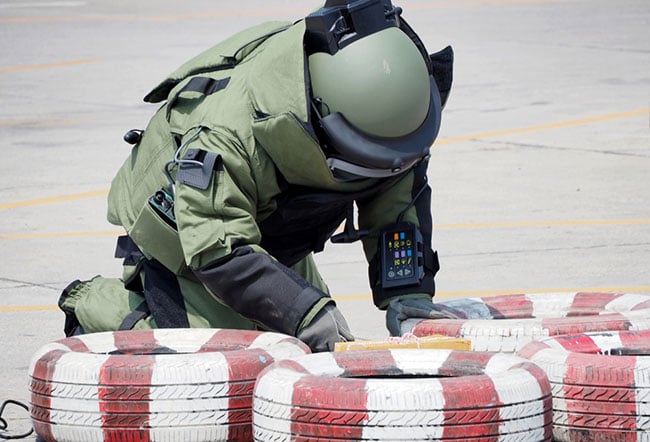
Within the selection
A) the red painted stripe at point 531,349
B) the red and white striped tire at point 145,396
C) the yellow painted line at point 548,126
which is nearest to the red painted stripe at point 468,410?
the red painted stripe at point 531,349

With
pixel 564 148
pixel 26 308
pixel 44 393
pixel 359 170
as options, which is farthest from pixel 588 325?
pixel 564 148

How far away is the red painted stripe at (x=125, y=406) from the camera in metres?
3.71

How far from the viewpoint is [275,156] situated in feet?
14.1

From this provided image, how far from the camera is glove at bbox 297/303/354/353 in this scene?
4.29 metres

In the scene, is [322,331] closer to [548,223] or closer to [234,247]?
[234,247]

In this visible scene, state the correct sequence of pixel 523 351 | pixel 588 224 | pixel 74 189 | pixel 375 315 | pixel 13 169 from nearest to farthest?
pixel 523 351 < pixel 375 315 < pixel 588 224 < pixel 74 189 < pixel 13 169

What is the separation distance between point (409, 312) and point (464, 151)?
5.74m

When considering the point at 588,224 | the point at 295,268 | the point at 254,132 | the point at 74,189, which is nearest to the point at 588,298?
the point at 295,268

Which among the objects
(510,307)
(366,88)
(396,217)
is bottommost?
(510,307)

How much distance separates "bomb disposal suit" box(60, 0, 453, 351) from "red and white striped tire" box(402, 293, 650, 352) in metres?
0.26

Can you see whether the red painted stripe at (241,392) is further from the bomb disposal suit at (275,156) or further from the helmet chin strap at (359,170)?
the helmet chin strap at (359,170)

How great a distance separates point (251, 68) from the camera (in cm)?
446

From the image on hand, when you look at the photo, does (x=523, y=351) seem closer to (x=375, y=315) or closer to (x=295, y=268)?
(x=295, y=268)

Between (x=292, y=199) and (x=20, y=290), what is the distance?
2.61 meters
